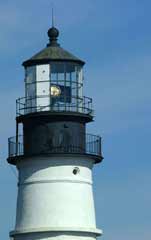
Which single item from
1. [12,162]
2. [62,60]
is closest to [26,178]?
[12,162]

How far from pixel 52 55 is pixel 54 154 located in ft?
11.4

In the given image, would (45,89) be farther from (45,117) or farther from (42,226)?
(42,226)

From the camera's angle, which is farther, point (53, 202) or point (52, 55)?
point (52, 55)

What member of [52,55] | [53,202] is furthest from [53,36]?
[53,202]

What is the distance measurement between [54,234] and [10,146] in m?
3.52

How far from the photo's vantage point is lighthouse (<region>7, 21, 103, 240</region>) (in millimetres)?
41156

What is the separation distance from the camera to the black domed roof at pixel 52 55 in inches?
1654

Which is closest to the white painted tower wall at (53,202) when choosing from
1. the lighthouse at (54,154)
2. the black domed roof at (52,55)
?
the lighthouse at (54,154)

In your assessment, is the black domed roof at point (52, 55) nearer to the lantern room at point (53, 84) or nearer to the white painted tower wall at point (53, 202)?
the lantern room at point (53, 84)

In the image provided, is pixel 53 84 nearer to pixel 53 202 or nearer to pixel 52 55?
pixel 52 55

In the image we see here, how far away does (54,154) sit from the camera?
41312 mm

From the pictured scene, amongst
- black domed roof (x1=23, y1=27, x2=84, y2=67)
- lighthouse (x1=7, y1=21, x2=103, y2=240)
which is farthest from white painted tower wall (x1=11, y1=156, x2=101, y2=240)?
black domed roof (x1=23, y1=27, x2=84, y2=67)

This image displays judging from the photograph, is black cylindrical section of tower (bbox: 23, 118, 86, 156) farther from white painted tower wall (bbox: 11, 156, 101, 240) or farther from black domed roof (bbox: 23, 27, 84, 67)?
black domed roof (bbox: 23, 27, 84, 67)

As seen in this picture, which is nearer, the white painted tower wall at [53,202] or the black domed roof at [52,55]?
the white painted tower wall at [53,202]
